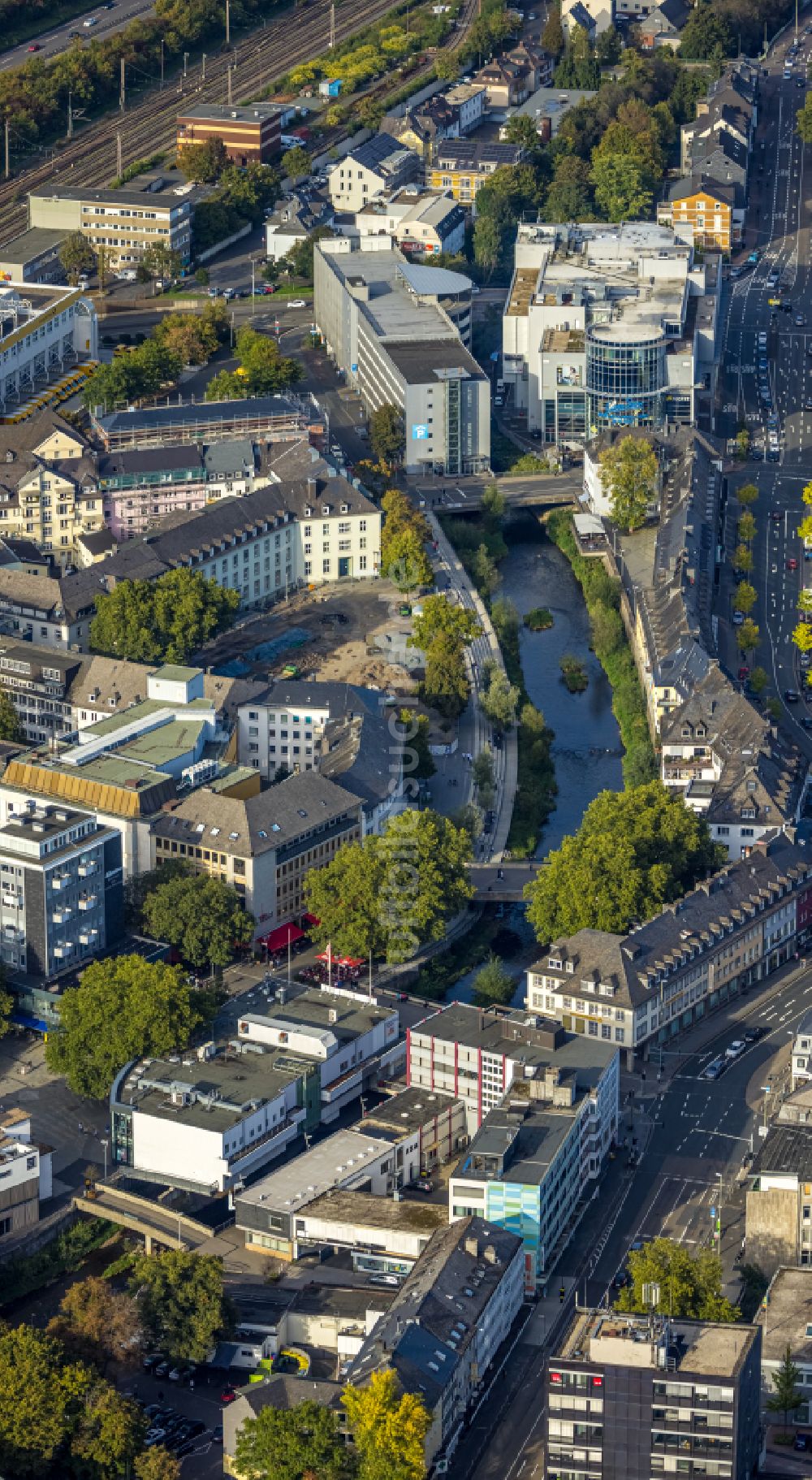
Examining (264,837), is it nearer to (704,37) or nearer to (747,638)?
(747,638)

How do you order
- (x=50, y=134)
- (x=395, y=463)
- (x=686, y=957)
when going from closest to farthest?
1. (x=686, y=957)
2. (x=395, y=463)
3. (x=50, y=134)

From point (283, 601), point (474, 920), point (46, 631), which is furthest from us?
point (283, 601)

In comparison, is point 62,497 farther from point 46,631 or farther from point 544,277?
point 544,277

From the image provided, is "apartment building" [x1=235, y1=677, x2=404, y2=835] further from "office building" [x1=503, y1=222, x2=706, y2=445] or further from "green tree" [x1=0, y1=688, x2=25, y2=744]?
"office building" [x1=503, y1=222, x2=706, y2=445]

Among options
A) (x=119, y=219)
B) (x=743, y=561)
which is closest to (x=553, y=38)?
(x=119, y=219)

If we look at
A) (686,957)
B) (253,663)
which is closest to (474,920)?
(686,957)

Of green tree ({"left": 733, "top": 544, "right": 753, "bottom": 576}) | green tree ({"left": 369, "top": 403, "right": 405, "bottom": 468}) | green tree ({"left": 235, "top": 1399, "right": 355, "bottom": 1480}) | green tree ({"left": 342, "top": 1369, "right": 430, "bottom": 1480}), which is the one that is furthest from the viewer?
green tree ({"left": 369, "top": 403, "right": 405, "bottom": 468})

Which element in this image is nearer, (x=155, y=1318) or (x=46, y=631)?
(x=155, y=1318)

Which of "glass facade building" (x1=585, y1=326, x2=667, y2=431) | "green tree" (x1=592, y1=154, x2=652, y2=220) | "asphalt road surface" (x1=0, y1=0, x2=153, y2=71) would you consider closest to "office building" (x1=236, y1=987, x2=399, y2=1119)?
"glass facade building" (x1=585, y1=326, x2=667, y2=431)
